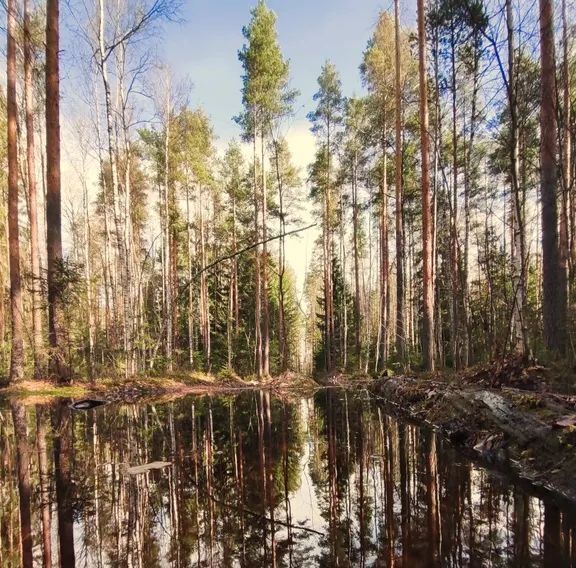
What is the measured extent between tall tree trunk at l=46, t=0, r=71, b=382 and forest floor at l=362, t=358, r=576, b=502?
934 centimetres

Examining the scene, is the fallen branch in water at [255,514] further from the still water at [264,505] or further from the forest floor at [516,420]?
the forest floor at [516,420]

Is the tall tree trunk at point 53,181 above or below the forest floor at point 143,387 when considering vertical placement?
above

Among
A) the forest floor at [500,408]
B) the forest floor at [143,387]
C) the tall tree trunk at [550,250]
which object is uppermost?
the tall tree trunk at [550,250]

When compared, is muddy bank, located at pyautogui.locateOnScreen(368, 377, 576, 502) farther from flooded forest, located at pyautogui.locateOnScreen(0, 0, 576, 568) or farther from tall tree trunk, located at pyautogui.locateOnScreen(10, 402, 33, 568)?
tall tree trunk, located at pyautogui.locateOnScreen(10, 402, 33, 568)

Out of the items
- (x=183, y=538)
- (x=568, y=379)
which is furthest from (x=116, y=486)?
(x=568, y=379)

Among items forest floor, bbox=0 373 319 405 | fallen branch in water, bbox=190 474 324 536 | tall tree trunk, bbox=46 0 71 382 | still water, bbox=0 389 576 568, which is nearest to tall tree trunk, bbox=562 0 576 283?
still water, bbox=0 389 576 568

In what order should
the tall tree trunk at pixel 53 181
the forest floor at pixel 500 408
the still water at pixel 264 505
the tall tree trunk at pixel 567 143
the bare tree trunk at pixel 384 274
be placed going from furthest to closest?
the bare tree trunk at pixel 384 274 → the tall tree trunk at pixel 53 181 → the tall tree trunk at pixel 567 143 → the forest floor at pixel 500 408 → the still water at pixel 264 505

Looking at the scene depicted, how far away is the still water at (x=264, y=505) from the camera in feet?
8.70

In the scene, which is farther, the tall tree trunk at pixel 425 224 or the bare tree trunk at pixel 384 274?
the bare tree trunk at pixel 384 274

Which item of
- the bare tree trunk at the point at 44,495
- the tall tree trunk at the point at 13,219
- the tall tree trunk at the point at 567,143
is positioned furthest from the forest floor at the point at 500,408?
the bare tree trunk at the point at 44,495

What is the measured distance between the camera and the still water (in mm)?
2652

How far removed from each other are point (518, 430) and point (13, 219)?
1475cm

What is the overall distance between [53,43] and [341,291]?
72.9 feet

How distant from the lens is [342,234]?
95.1 ft
